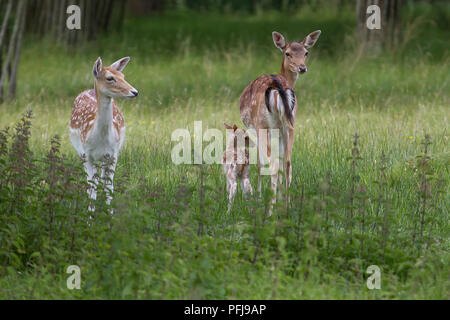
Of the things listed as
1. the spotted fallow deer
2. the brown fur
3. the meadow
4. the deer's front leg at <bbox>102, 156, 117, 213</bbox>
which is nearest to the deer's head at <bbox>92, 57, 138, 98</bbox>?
the brown fur

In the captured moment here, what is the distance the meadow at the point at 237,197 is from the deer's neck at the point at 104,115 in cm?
67

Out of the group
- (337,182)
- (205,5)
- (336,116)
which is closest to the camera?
(337,182)

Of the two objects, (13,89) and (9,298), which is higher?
(13,89)

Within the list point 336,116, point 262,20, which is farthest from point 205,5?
point 336,116

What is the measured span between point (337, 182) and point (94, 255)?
11.0ft

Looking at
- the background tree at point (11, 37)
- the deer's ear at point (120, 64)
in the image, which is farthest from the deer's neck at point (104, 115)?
the background tree at point (11, 37)

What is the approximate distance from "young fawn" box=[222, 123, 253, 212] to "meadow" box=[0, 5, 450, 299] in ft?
0.63

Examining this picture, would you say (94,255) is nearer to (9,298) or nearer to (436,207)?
(9,298)

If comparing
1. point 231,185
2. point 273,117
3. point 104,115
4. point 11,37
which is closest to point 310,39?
point 273,117

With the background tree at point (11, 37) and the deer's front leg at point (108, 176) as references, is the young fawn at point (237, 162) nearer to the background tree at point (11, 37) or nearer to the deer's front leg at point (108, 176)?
the deer's front leg at point (108, 176)

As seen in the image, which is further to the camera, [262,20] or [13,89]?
[262,20]

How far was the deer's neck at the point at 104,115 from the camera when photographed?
7.63m

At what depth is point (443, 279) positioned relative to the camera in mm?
5785

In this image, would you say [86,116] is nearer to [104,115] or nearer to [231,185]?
[104,115]
